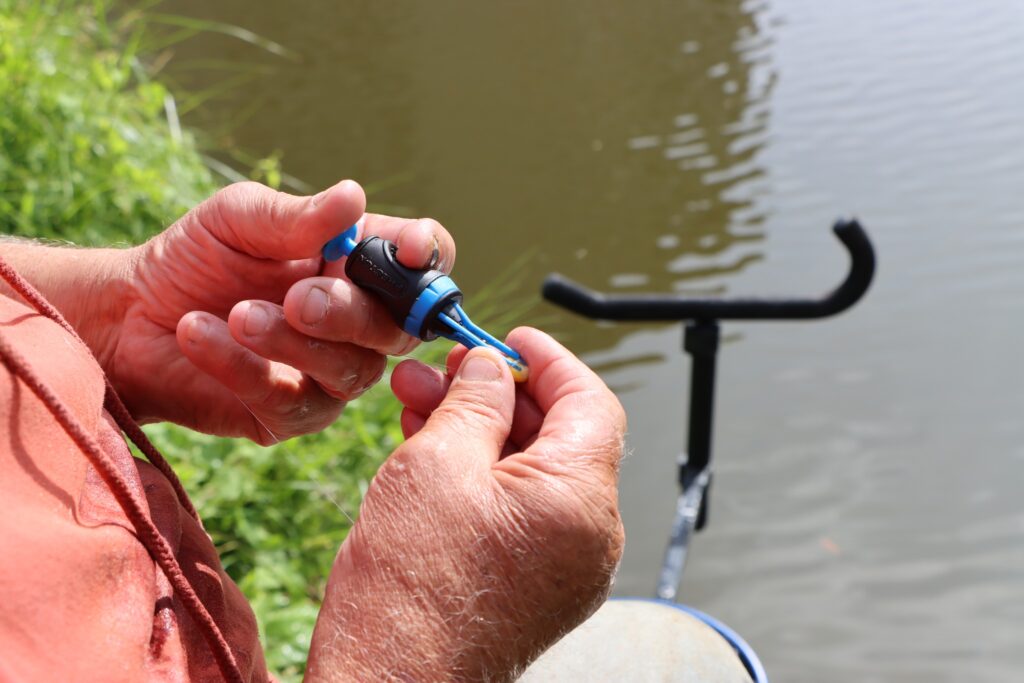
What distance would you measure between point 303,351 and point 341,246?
168 mm

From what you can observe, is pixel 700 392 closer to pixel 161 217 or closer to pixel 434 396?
pixel 434 396

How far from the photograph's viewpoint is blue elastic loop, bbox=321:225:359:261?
1.47 metres

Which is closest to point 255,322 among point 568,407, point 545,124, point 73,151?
point 568,407

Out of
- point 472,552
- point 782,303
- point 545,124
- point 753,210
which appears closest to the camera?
point 472,552

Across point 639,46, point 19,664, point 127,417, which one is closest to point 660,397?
point 127,417

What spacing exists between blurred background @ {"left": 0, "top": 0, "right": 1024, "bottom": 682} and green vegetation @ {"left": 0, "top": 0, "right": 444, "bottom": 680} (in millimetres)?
48

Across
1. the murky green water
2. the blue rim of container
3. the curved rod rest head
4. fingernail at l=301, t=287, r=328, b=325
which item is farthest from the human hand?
the murky green water

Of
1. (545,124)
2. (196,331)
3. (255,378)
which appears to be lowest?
(545,124)

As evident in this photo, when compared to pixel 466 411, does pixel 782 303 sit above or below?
below

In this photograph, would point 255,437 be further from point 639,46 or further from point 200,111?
point 639,46

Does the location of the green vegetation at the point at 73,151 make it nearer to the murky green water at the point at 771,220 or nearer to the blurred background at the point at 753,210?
the blurred background at the point at 753,210

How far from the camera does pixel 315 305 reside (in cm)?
142

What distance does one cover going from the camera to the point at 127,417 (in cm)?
135

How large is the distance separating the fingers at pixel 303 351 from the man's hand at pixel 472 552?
32 centimetres
